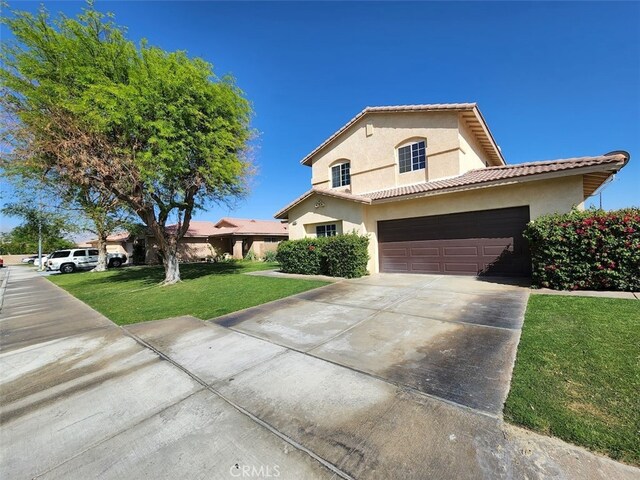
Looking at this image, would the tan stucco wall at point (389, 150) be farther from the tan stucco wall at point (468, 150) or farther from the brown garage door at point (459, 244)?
the brown garage door at point (459, 244)

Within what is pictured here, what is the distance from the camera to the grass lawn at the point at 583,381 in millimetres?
2271

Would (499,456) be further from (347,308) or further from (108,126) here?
(108,126)

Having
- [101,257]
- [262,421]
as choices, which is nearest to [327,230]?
[262,421]

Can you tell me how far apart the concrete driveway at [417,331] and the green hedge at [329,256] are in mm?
2900

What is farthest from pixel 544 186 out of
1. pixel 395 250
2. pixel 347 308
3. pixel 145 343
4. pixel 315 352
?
pixel 145 343

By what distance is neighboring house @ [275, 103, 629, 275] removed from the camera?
8.91m

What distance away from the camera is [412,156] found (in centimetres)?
1387

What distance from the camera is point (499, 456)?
2113mm

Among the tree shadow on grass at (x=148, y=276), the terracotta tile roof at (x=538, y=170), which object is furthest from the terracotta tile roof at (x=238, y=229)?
the terracotta tile roof at (x=538, y=170)

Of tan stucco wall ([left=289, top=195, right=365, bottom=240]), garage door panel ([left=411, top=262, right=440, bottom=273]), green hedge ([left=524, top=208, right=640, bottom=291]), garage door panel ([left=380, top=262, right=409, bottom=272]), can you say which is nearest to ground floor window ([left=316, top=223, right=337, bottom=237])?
tan stucco wall ([left=289, top=195, right=365, bottom=240])

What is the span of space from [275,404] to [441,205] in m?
10.2

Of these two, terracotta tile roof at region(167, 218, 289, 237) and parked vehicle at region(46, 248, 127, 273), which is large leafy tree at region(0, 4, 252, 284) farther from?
parked vehicle at region(46, 248, 127, 273)

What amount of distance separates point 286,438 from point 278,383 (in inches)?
37.0

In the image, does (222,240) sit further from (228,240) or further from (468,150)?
(468,150)
